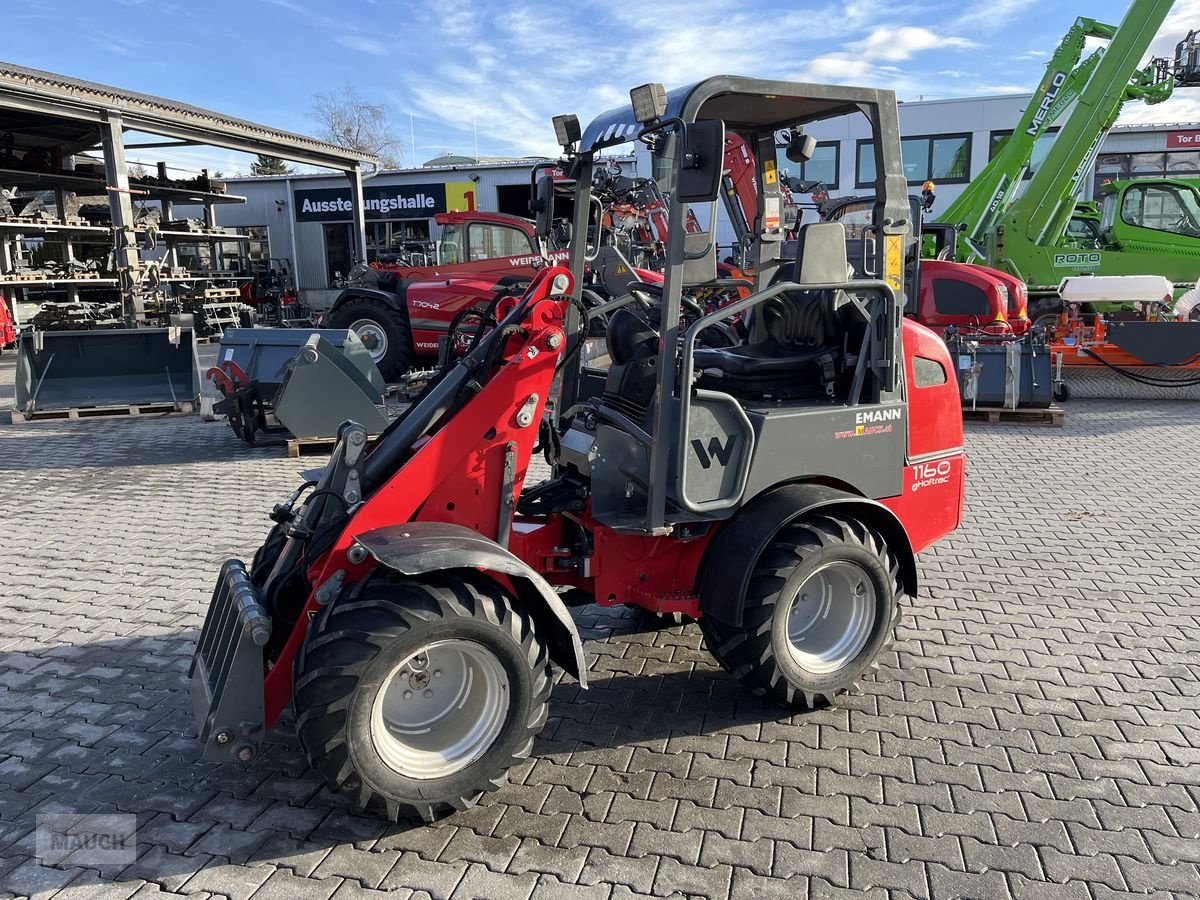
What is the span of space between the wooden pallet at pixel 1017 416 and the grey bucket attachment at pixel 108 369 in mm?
9641

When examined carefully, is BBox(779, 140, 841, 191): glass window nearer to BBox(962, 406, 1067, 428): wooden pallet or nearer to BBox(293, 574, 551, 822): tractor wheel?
BBox(962, 406, 1067, 428): wooden pallet

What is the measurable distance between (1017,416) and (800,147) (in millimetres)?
7277

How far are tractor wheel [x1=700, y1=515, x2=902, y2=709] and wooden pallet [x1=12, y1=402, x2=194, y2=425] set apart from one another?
31.6 feet

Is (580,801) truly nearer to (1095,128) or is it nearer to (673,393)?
(673,393)

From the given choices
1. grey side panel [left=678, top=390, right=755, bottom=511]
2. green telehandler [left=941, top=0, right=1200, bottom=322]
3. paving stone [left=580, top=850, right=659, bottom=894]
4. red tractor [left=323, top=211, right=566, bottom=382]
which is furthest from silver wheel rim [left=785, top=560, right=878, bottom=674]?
green telehandler [left=941, top=0, right=1200, bottom=322]

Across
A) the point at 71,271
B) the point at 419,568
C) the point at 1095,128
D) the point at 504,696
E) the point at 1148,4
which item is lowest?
the point at 504,696

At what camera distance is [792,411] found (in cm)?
381

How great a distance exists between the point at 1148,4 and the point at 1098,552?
12466mm

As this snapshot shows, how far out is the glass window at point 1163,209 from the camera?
1501 centimetres

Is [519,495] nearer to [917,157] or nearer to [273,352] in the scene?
[273,352]

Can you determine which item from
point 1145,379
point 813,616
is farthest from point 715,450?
point 1145,379

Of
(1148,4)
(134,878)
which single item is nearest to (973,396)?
(1148,4)

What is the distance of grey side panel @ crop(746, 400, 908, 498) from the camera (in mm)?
3742

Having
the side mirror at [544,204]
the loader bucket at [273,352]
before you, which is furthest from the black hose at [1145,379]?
the side mirror at [544,204]
